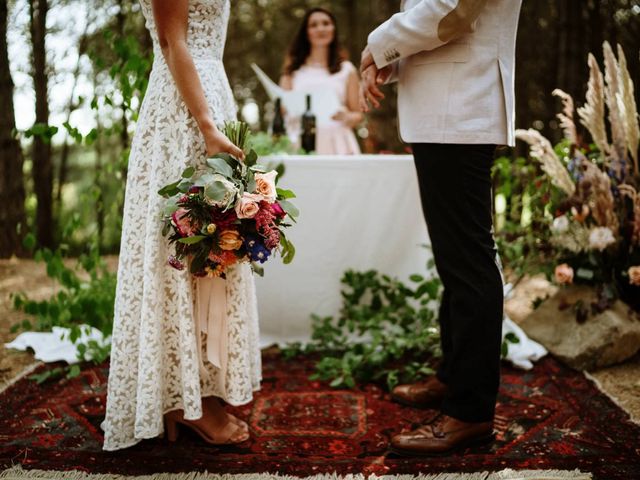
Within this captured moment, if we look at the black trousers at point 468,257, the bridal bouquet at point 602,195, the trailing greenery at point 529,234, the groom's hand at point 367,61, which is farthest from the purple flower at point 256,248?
the trailing greenery at point 529,234

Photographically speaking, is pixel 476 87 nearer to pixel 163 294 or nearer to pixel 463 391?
pixel 463 391

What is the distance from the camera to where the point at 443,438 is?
5.55 ft

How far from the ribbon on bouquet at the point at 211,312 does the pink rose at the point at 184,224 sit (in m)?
0.25

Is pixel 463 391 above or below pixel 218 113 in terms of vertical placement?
below

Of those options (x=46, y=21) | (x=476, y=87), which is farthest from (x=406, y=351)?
(x=46, y=21)

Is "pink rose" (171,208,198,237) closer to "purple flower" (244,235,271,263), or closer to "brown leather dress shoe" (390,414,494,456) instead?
"purple flower" (244,235,271,263)

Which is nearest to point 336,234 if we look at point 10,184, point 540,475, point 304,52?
point 540,475

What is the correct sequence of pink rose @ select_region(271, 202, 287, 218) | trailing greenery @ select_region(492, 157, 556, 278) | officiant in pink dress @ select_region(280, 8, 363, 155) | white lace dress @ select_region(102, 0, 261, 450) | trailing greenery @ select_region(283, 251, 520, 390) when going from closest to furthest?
1. pink rose @ select_region(271, 202, 287, 218)
2. white lace dress @ select_region(102, 0, 261, 450)
3. trailing greenery @ select_region(283, 251, 520, 390)
4. trailing greenery @ select_region(492, 157, 556, 278)
5. officiant in pink dress @ select_region(280, 8, 363, 155)

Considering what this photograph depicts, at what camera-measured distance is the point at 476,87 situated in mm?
1535

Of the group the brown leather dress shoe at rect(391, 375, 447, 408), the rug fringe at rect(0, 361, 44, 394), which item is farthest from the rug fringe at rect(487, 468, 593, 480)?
the rug fringe at rect(0, 361, 44, 394)

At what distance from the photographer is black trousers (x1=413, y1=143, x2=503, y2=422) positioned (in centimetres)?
160

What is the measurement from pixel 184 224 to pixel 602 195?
1.84 m

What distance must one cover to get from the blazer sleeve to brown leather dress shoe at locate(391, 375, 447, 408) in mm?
1106

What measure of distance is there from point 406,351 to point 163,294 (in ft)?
4.09
